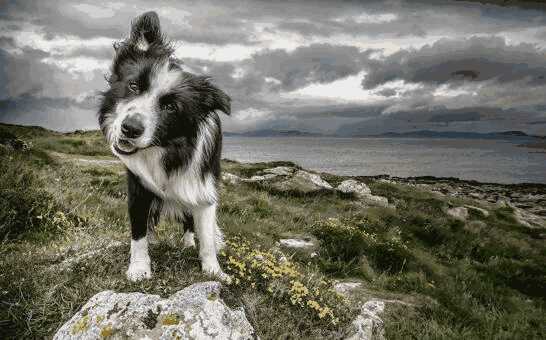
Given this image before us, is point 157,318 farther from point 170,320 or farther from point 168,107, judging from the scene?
point 168,107

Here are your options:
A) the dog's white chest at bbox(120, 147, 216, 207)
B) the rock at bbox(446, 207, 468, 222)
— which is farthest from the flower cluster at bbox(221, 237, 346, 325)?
the rock at bbox(446, 207, 468, 222)

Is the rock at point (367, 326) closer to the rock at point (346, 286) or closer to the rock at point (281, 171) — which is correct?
the rock at point (346, 286)

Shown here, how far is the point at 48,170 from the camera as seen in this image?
8211 millimetres

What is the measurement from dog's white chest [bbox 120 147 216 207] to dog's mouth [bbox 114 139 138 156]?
156 mm

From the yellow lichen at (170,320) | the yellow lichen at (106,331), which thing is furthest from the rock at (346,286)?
the yellow lichen at (106,331)

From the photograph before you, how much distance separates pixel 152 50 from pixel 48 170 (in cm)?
552

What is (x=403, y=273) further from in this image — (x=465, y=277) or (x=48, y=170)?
(x=48, y=170)

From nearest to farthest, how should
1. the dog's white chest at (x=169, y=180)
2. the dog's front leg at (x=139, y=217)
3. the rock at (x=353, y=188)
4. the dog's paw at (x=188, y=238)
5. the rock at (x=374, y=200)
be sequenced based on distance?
the dog's white chest at (x=169, y=180) → the dog's front leg at (x=139, y=217) → the dog's paw at (x=188, y=238) → the rock at (x=374, y=200) → the rock at (x=353, y=188)

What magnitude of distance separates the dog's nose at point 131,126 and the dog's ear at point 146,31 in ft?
3.38

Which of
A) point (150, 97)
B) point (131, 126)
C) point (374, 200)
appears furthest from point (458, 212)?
point (131, 126)

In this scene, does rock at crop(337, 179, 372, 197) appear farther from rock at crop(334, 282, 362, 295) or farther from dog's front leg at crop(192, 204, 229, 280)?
dog's front leg at crop(192, 204, 229, 280)

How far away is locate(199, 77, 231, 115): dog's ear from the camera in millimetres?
3838

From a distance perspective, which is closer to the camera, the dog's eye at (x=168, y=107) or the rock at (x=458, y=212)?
the dog's eye at (x=168, y=107)

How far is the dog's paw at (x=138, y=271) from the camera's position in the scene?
11.8ft
